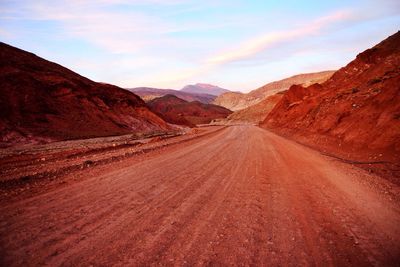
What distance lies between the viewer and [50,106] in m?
33.6

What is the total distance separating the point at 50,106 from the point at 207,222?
1322 inches

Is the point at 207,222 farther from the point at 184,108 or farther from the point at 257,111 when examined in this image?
the point at 184,108

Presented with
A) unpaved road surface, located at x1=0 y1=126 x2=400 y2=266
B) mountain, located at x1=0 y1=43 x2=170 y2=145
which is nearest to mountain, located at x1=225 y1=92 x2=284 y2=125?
mountain, located at x1=0 y1=43 x2=170 y2=145

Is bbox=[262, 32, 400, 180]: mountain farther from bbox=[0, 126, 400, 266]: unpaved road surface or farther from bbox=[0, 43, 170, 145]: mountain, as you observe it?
bbox=[0, 43, 170, 145]: mountain

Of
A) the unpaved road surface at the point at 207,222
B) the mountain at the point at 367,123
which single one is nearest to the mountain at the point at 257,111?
the mountain at the point at 367,123

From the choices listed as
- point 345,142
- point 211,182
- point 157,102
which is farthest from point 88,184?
point 157,102

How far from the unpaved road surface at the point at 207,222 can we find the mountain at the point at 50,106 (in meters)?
22.2

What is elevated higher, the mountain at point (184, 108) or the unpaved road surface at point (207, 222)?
the mountain at point (184, 108)

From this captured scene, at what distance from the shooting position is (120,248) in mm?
4270

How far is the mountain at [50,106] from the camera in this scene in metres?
28.0

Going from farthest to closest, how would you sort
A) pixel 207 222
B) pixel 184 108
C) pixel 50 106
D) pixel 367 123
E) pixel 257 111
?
pixel 184 108 → pixel 257 111 → pixel 50 106 → pixel 367 123 → pixel 207 222

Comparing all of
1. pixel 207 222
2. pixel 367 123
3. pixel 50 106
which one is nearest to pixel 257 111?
pixel 50 106

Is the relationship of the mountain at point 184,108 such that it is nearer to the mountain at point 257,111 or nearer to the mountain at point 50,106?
the mountain at point 257,111

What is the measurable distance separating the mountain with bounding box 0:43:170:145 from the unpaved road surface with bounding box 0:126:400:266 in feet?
72.8
